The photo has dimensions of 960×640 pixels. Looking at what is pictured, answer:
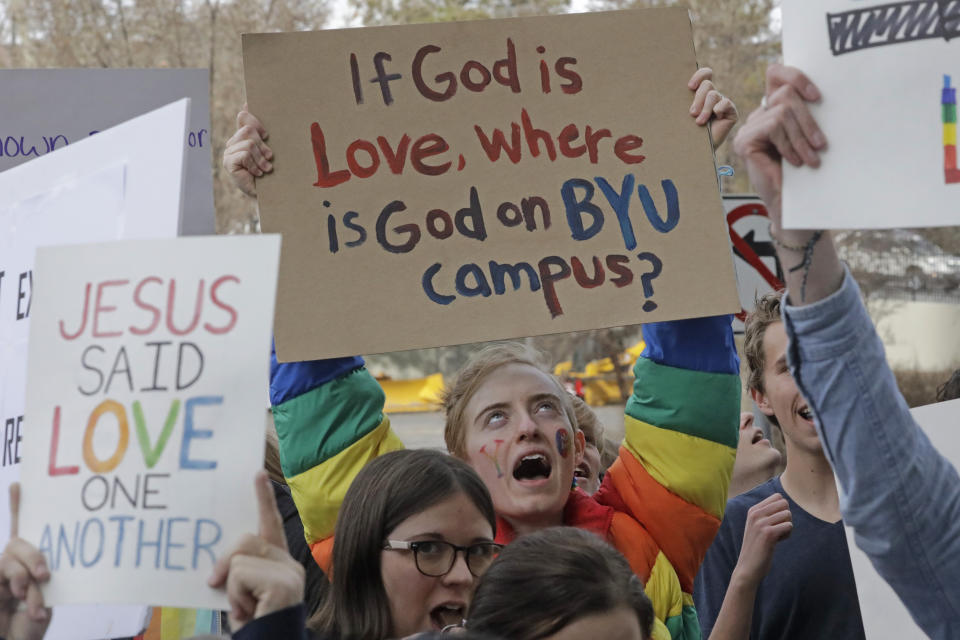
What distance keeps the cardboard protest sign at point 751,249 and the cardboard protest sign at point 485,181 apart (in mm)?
2417

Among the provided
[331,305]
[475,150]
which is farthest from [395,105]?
[331,305]

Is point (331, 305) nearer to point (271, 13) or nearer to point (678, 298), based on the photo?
point (678, 298)

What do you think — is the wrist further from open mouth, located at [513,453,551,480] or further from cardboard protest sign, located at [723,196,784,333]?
cardboard protest sign, located at [723,196,784,333]

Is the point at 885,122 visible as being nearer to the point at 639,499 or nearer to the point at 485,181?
the point at 485,181

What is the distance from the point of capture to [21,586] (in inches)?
70.7

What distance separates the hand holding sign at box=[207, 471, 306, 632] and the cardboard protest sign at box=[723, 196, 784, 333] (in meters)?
3.57

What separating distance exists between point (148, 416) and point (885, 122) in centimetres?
112

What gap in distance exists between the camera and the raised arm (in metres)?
2.72

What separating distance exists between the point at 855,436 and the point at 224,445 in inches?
34.9

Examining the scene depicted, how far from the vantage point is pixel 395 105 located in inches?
105

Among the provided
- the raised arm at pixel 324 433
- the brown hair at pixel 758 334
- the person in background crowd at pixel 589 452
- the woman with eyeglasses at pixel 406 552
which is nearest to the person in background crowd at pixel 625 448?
the raised arm at pixel 324 433

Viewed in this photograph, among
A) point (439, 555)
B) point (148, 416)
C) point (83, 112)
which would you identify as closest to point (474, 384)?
point (439, 555)

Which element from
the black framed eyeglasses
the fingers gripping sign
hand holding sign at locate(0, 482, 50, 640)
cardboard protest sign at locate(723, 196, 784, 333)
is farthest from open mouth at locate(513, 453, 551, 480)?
cardboard protest sign at locate(723, 196, 784, 333)

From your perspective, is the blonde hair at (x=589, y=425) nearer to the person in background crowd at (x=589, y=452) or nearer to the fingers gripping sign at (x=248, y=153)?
the person in background crowd at (x=589, y=452)
